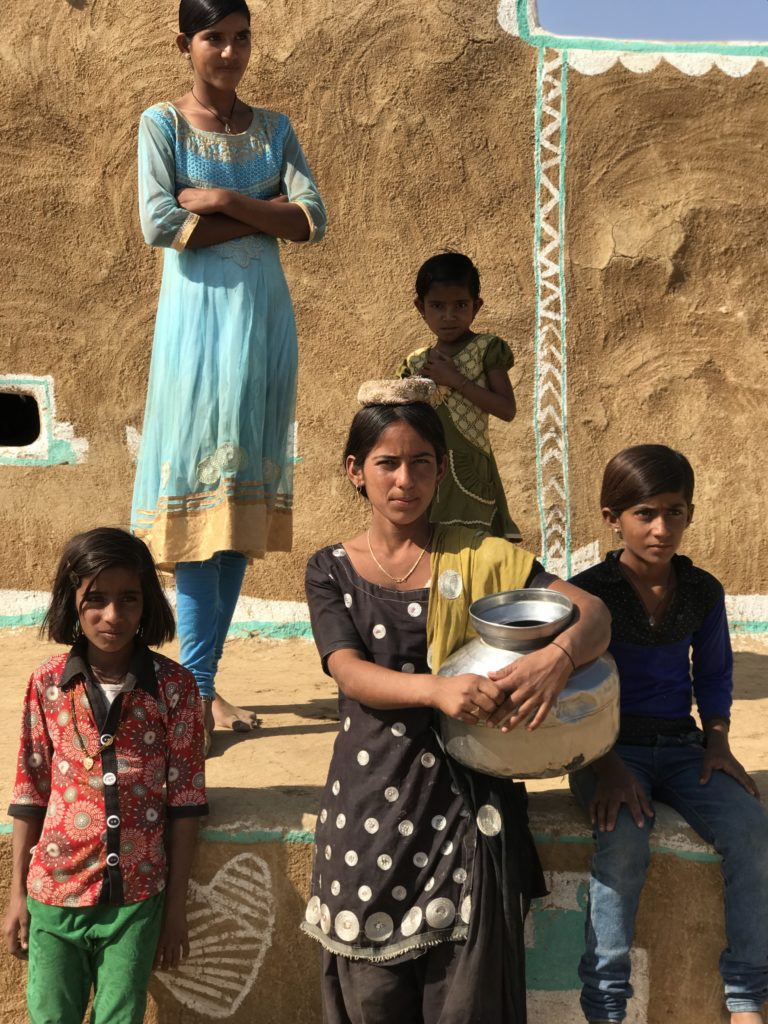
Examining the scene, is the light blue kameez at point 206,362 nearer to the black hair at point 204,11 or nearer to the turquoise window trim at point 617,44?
the black hair at point 204,11

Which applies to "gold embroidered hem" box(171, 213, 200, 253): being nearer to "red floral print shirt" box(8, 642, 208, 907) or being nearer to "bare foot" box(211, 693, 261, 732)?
"red floral print shirt" box(8, 642, 208, 907)

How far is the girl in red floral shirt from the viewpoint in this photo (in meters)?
2.20

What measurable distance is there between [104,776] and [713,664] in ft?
4.38

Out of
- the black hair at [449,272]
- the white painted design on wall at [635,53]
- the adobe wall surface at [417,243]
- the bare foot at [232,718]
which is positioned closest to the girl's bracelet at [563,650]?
the bare foot at [232,718]

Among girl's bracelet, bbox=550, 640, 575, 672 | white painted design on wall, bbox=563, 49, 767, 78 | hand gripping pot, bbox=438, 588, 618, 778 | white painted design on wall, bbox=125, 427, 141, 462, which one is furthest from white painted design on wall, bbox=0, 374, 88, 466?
girl's bracelet, bbox=550, 640, 575, 672

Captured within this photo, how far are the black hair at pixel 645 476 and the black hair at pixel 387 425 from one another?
1.42 ft

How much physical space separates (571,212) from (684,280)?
1.86ft

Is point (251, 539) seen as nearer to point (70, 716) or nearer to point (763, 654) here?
point (70, 716)

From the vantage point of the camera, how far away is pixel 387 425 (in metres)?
2.22

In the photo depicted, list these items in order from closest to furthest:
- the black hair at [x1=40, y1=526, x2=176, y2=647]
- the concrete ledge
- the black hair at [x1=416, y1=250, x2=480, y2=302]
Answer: the black hair at [x1=40, y1=526, x2=176, y2=647]
the concrete ledge
the black hair at [x1=416, y1=250, x2=480, y2=302]

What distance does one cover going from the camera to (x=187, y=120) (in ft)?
9.62

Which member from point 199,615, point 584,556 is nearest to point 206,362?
point 199,615

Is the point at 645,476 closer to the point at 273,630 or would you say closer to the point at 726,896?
the point at 726,896

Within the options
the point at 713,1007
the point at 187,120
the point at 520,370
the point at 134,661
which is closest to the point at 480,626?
the point at 134,661
